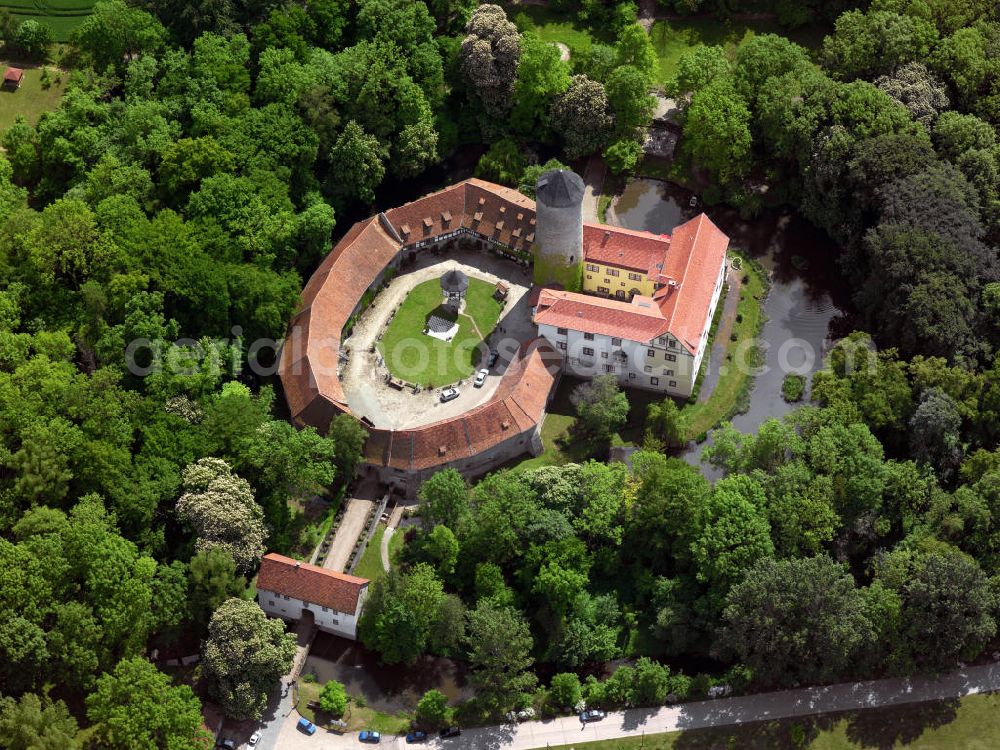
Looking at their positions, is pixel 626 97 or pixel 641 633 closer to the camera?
pixel 641 633

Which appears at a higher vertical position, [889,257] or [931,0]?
[931,0]

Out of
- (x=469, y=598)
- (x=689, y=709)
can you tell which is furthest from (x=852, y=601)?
(x=469, y=598)

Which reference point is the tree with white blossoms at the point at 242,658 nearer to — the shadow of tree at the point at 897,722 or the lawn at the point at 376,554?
the lawn at the point at 376,554

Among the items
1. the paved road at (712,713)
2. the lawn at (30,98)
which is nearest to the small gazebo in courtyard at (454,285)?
the paved road at (712,713)

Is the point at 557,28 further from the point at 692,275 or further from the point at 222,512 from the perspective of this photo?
the point at 222,512

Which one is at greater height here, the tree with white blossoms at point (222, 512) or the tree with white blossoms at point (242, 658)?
the tree with white blossoms at point (222, 512)

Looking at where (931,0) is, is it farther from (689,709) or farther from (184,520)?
(184,520)

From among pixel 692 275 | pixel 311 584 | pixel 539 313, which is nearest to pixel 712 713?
pixel 311 584
